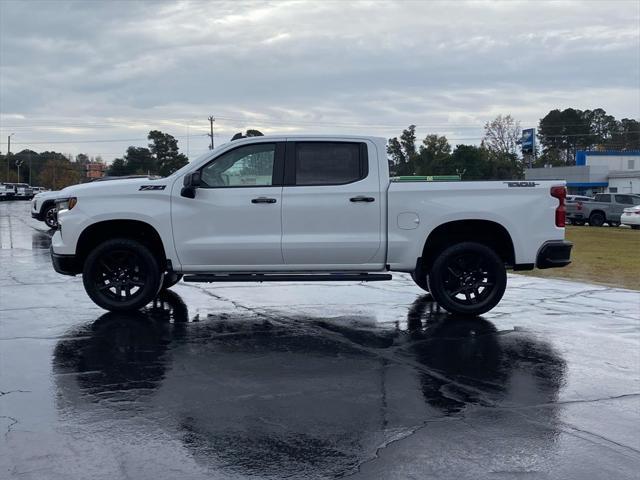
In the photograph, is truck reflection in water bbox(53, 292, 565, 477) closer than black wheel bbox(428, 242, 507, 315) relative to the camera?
Yes

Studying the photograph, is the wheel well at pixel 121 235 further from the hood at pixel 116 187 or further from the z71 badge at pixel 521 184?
the z71 badge at pixel 521 184

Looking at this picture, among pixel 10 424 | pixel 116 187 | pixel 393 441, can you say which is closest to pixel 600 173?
pixel 116 187

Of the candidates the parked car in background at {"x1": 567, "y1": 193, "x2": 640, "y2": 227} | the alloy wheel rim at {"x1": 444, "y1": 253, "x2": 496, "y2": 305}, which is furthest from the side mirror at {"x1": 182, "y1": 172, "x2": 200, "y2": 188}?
the parked car in background at {"x1": 567, "y1": 193, "x2": 640, "y2": 227}

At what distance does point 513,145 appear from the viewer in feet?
361

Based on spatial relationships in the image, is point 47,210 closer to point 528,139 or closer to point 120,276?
point 120,276

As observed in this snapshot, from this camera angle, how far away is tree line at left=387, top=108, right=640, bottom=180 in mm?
89375

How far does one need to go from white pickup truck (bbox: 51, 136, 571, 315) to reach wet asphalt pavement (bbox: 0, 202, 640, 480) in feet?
1.84

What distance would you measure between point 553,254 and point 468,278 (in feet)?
3.44

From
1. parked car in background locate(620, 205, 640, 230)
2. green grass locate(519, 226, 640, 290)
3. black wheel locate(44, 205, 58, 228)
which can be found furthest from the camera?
parked car in background locate(620, 205, 640, 230)

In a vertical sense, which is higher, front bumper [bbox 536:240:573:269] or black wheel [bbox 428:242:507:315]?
front bumper [bbox 536:240:573:269]

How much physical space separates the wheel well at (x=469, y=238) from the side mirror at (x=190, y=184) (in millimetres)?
2859

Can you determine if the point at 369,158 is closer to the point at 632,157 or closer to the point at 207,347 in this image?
the point at 207,347

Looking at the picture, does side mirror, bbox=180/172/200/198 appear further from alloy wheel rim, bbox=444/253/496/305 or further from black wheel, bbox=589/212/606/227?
black wheel, bbox=589/212/606/227

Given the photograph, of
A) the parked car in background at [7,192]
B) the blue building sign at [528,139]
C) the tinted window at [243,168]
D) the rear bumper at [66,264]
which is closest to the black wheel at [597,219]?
the tinted window at [243,168]
